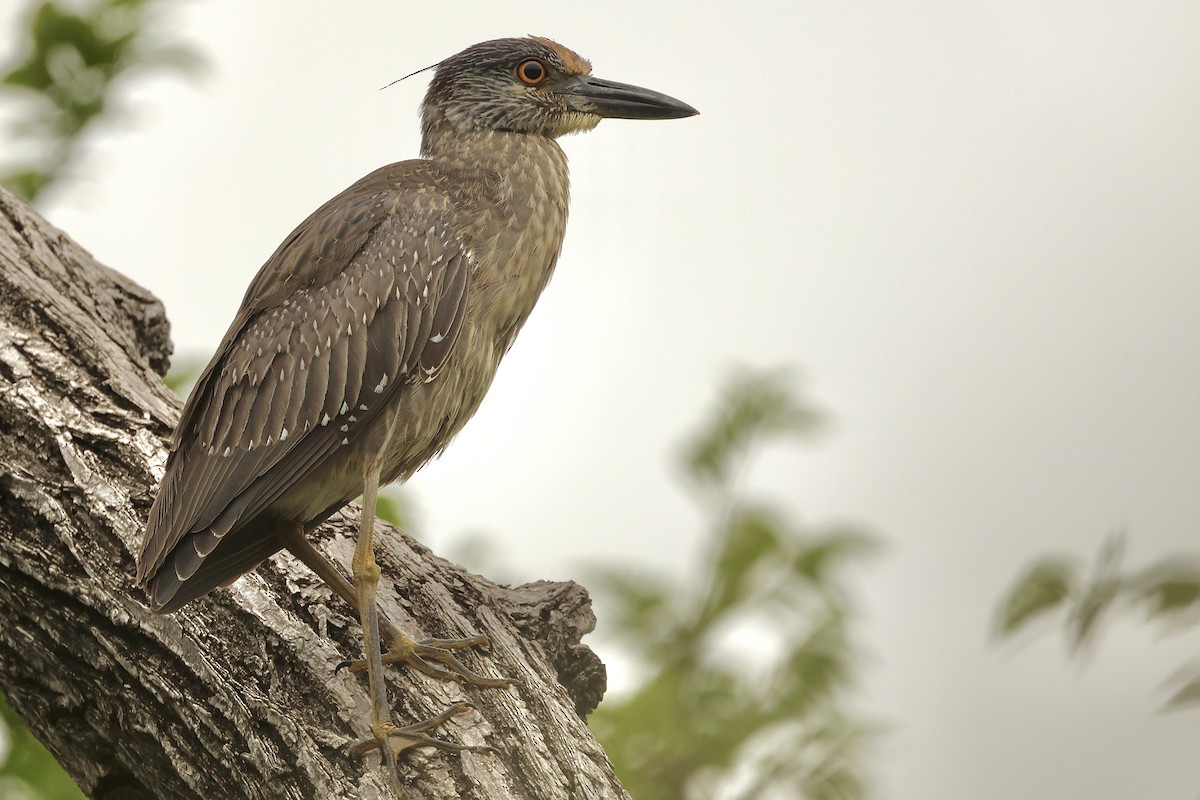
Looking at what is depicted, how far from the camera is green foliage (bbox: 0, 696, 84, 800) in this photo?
166 inches

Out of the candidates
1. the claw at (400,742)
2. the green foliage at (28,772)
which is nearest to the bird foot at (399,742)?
the claw at (400,742)

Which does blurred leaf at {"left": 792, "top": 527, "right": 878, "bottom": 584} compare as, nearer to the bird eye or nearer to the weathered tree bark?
the weathered tree bark

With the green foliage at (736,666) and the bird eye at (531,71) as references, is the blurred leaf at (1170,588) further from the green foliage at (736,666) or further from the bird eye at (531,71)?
the bird eye at (531,71)

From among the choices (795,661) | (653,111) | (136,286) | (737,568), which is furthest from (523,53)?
(795,661)

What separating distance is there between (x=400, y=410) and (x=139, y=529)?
84 centimetres

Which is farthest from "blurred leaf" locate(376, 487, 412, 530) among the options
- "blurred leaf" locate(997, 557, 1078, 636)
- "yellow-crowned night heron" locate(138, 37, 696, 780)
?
"blurred leaf" locate(997, 557, 1078, 636)

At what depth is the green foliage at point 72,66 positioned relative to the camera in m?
4.79

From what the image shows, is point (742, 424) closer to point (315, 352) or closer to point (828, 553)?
point (828, 553)

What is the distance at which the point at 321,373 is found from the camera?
3.69 m

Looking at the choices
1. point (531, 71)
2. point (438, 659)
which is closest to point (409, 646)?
point (438, 659)

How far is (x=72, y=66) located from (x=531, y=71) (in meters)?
1.89

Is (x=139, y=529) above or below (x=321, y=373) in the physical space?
below

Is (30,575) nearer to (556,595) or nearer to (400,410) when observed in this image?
(400,410)

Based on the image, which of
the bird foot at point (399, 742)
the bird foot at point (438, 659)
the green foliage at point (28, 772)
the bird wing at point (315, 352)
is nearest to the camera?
the bird foot at point (399, 742)
